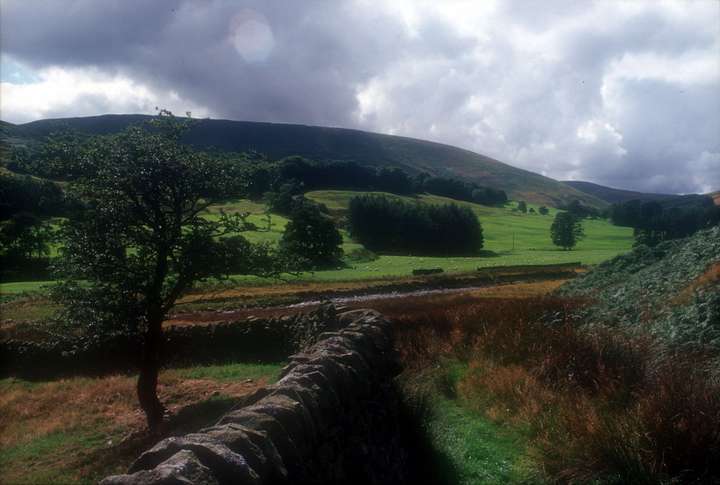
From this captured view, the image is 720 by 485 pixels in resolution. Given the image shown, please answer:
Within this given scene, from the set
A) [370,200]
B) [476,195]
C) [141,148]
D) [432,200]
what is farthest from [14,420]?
[476,195]

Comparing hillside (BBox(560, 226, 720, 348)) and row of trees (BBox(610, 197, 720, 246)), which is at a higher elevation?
row of trees (BBox(610, 197, 720, 246))

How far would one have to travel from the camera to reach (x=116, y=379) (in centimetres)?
1680

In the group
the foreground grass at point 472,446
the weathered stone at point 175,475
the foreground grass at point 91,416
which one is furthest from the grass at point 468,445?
the foreground grass at point 91,416

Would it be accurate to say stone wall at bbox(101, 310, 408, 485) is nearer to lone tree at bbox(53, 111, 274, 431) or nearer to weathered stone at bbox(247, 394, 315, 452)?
weathered stone at bbox(247, 394, 315, 452)

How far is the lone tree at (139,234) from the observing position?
38.8ft

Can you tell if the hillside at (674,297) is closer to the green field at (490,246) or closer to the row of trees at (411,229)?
the green field at (490,246)

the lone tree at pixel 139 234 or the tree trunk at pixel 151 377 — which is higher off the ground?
the lone tree at pixel 139 234

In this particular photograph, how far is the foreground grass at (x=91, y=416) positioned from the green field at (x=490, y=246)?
10.1 meters

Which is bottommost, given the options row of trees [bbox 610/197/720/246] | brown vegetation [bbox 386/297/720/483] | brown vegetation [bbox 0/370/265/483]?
brown vegetation [bbox 0/370/265/483]

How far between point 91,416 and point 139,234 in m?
5.36

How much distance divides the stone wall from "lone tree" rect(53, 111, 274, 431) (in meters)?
6.75

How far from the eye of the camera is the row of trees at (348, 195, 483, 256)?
265 feet

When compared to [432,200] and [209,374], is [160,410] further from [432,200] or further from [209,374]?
[432,200]

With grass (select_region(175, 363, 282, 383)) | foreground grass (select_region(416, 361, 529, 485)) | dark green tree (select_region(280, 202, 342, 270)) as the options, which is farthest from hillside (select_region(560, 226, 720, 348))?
dark green tree (select_region(280, 202, 342, 270))
